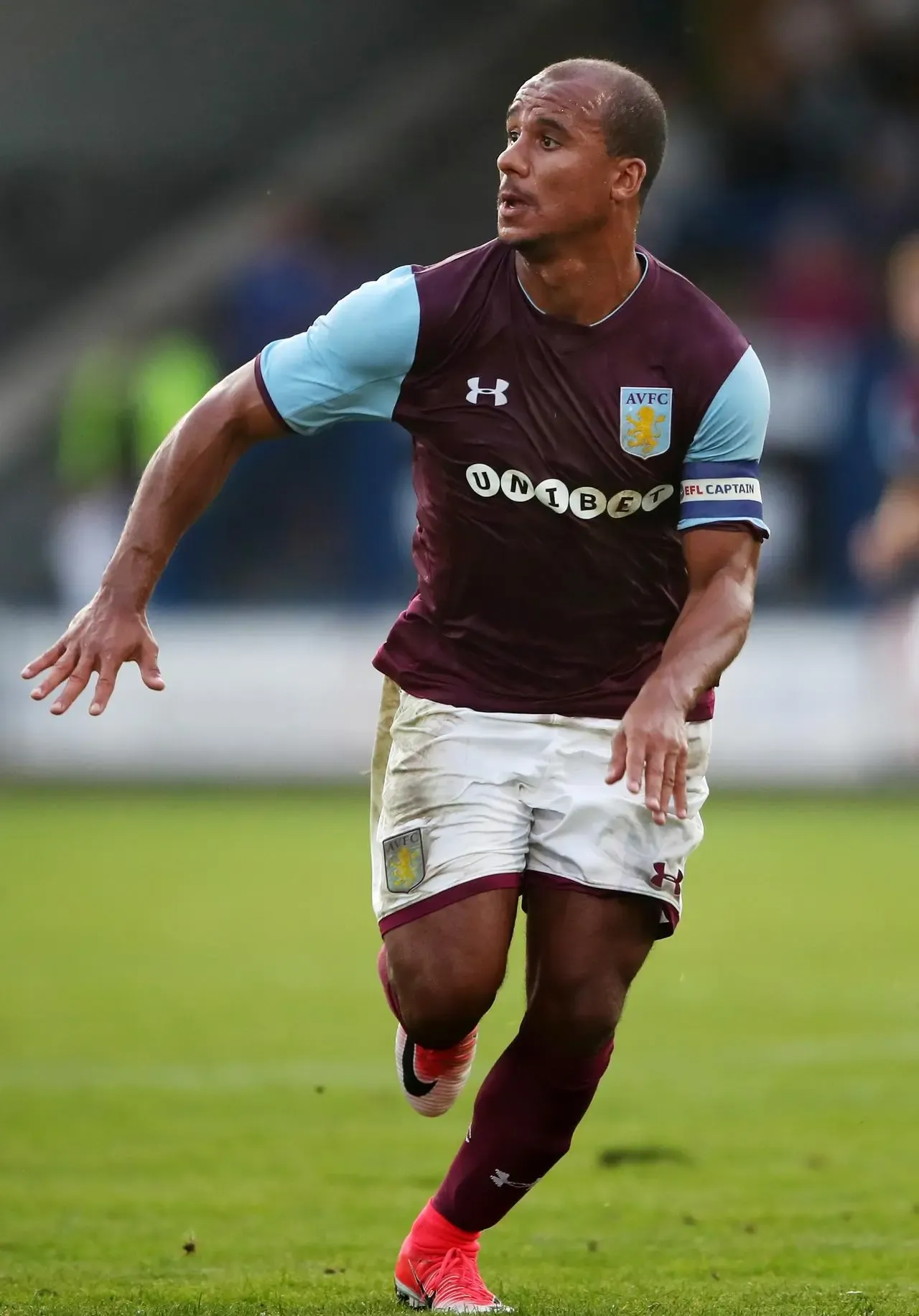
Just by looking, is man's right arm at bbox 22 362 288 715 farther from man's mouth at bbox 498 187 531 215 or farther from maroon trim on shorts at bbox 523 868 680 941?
maroon trim on shorts at bbox 523 868 680 941

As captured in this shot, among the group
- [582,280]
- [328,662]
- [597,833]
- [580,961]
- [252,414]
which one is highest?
[582,280]

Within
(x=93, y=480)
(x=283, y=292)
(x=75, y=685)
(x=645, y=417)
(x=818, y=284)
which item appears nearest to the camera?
(x=75, y=685)

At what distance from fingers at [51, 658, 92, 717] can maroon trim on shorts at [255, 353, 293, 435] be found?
646 mm

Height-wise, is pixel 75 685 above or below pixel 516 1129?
above

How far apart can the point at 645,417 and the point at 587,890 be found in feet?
3.28

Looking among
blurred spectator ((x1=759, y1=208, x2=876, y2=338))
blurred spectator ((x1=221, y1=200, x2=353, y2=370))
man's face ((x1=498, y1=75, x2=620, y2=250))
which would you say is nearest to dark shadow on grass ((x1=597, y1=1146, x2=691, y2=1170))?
man's face ((x1=498, y1=75, x2=620, y2=250))

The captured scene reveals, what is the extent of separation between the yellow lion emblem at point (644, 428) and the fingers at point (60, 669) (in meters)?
1.22

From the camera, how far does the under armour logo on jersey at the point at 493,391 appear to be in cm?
465

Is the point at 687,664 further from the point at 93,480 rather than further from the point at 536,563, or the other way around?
the point at 93,480

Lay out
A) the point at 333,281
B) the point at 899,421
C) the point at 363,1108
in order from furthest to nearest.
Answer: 1. the point at 333,281
2. the point at 899,421
3. the point at 363,1108

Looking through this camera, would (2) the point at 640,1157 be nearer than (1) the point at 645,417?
No

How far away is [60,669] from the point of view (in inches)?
175

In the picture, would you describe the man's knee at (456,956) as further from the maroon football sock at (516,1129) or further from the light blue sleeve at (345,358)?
the light blue sleeve at (345,358)

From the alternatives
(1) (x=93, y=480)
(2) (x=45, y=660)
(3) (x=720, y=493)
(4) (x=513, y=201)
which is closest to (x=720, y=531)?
(3) (x=720, y=493)
